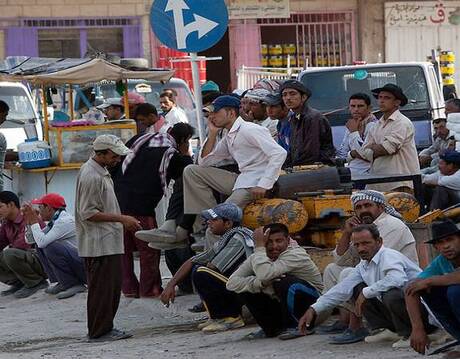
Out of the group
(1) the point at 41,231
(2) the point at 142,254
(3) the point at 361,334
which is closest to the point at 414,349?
(3) the point at 361,334

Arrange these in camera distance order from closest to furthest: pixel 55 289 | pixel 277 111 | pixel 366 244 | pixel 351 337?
pixel 366 244 < pixel 351 337 < pixel 277 111 < pixel 55 289

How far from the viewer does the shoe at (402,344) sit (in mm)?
9094

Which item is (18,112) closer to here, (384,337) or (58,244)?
(58,244)

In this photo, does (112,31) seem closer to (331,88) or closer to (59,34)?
(59,34)

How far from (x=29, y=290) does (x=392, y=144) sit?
4.31 m

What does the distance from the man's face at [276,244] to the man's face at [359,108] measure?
3439 mm

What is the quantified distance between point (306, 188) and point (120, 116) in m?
5.81

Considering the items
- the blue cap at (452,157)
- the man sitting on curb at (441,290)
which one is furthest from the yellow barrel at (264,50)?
the man sitting on curb at (441,290)

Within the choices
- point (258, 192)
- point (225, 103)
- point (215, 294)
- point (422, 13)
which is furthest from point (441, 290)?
point (422, 13)

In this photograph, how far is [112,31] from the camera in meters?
31.4

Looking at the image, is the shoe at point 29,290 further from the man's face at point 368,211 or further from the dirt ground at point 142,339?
the man's face at point 368,211

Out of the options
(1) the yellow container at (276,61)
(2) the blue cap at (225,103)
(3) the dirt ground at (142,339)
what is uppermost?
(1) the yellow container at (276,61)

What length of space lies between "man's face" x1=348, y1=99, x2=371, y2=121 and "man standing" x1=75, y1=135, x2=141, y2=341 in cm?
318

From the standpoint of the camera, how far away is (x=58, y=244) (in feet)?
44.0
